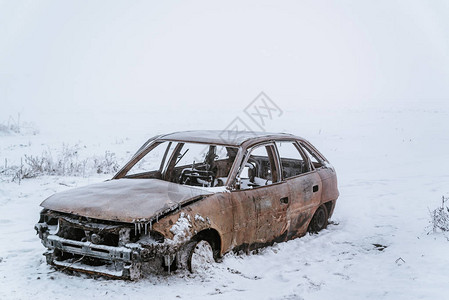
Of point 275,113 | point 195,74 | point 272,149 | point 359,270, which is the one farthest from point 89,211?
point 195,74

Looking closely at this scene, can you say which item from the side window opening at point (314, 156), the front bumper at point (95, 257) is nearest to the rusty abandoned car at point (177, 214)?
the front bumper at point (95, 257)

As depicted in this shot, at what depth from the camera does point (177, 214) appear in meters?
4.30

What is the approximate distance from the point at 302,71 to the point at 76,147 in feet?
221

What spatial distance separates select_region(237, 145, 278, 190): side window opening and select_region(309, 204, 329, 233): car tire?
32.9 inches

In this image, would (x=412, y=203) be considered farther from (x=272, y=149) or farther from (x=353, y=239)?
(x=272, y=149)

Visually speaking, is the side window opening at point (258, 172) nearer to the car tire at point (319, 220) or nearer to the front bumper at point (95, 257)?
the car tire at point (319, 220)

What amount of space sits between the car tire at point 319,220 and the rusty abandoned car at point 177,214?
0.52 ft

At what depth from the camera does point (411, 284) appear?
435 cm

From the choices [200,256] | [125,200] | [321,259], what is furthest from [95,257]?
[321,259]

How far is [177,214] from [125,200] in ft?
1.78

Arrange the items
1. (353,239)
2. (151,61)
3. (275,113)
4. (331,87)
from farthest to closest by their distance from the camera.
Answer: (151,61) → (331,87) → (275,113) → (353,239)

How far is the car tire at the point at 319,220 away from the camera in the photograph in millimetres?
6425

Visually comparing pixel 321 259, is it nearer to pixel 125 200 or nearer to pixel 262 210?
pixel 262 210

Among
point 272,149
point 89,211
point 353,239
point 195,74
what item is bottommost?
point 353,239
